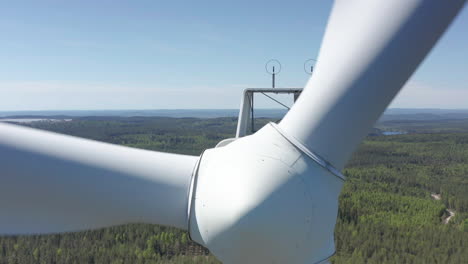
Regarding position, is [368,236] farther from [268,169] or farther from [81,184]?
[81,184]

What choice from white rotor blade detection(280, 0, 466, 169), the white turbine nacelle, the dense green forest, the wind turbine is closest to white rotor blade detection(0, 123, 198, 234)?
the wind turbine

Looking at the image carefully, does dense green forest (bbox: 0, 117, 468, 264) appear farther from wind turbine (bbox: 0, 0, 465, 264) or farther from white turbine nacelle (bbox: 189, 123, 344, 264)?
white turbine nacelle (bbox: 189, 123, 344, 264)

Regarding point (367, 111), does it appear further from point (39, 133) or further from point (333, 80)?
point (39, 133)

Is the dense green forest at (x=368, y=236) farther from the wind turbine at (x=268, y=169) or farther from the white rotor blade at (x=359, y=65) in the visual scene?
the white rotor blade at (x=359, y=65)

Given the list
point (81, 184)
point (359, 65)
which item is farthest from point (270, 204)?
point (81, 184)

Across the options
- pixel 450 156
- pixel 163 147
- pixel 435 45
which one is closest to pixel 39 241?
pixel 435 45

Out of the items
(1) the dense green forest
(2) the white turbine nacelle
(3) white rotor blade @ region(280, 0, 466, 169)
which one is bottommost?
(1) the dense green forest

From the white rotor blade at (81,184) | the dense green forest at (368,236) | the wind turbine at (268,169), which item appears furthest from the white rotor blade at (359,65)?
the dense green forest at (368,236)
